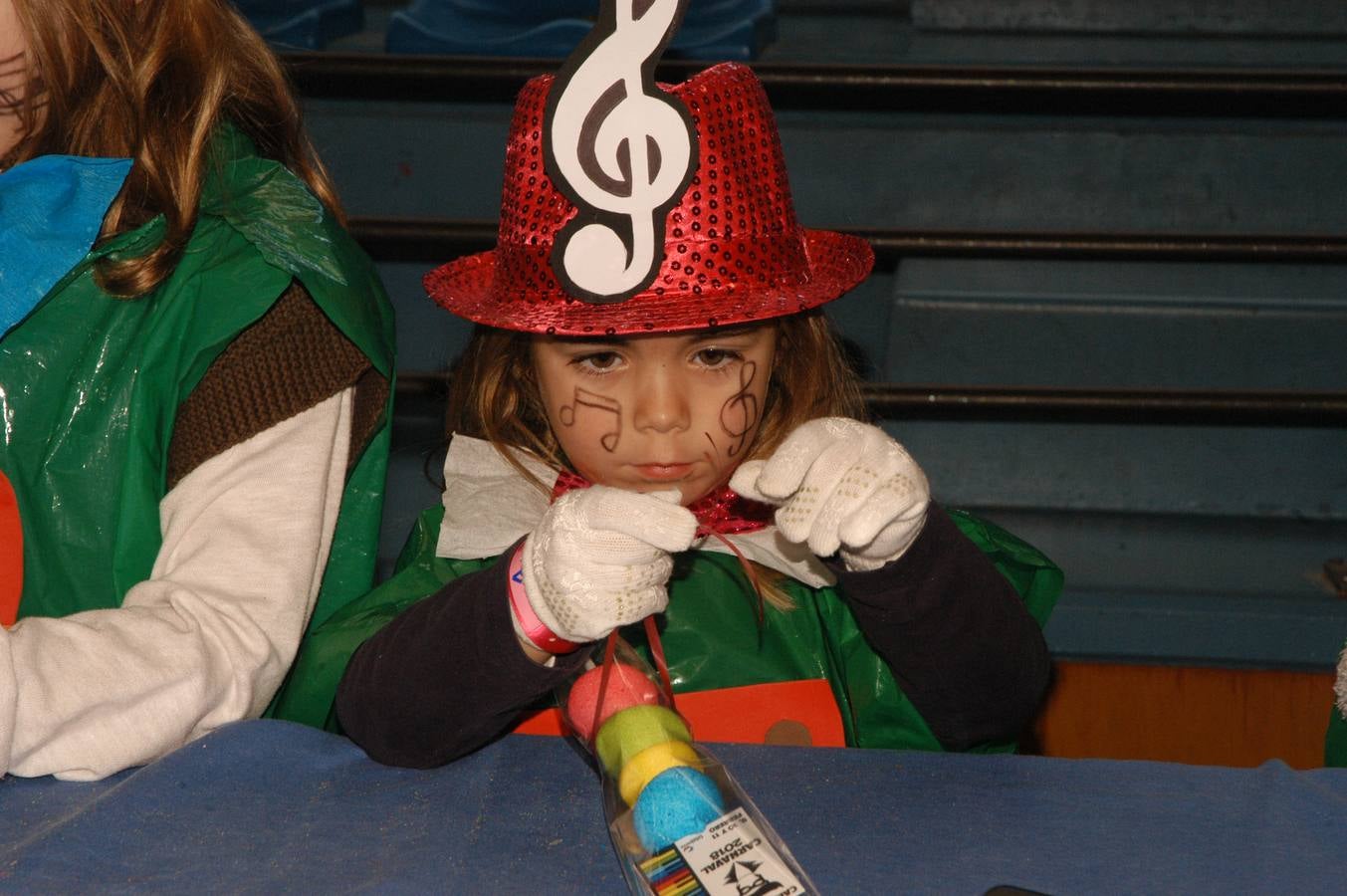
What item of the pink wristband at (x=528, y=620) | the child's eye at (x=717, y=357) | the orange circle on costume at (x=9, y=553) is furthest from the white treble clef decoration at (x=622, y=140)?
the orange circle on costume at (x=9, y=553)

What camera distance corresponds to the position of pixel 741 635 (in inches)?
47.8

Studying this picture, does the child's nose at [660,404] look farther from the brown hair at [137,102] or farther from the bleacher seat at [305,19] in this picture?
the bleacher seat at [305,19]

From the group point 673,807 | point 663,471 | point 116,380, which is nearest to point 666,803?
point 673,807

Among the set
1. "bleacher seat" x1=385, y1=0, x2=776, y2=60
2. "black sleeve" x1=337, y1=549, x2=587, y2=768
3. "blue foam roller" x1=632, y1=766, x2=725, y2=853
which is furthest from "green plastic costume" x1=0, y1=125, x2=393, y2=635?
"bleacher seat" x1=385, y1=0, x2=776, y2=60

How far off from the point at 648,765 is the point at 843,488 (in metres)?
0.22

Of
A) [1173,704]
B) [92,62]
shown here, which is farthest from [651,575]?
[1173,704]

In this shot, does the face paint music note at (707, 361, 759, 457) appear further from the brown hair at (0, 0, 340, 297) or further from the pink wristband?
the brown hair at (0, 0, 340, 297)

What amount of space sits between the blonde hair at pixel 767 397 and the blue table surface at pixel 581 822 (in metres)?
0.36

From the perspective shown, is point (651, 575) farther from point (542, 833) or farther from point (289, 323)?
point (289, 323)

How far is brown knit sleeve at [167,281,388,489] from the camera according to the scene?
3.63 feet

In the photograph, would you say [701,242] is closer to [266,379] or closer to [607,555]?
[607,555]

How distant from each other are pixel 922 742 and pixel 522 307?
0.49 meters

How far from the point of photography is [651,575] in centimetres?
92

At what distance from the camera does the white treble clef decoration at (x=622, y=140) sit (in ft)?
3.18
